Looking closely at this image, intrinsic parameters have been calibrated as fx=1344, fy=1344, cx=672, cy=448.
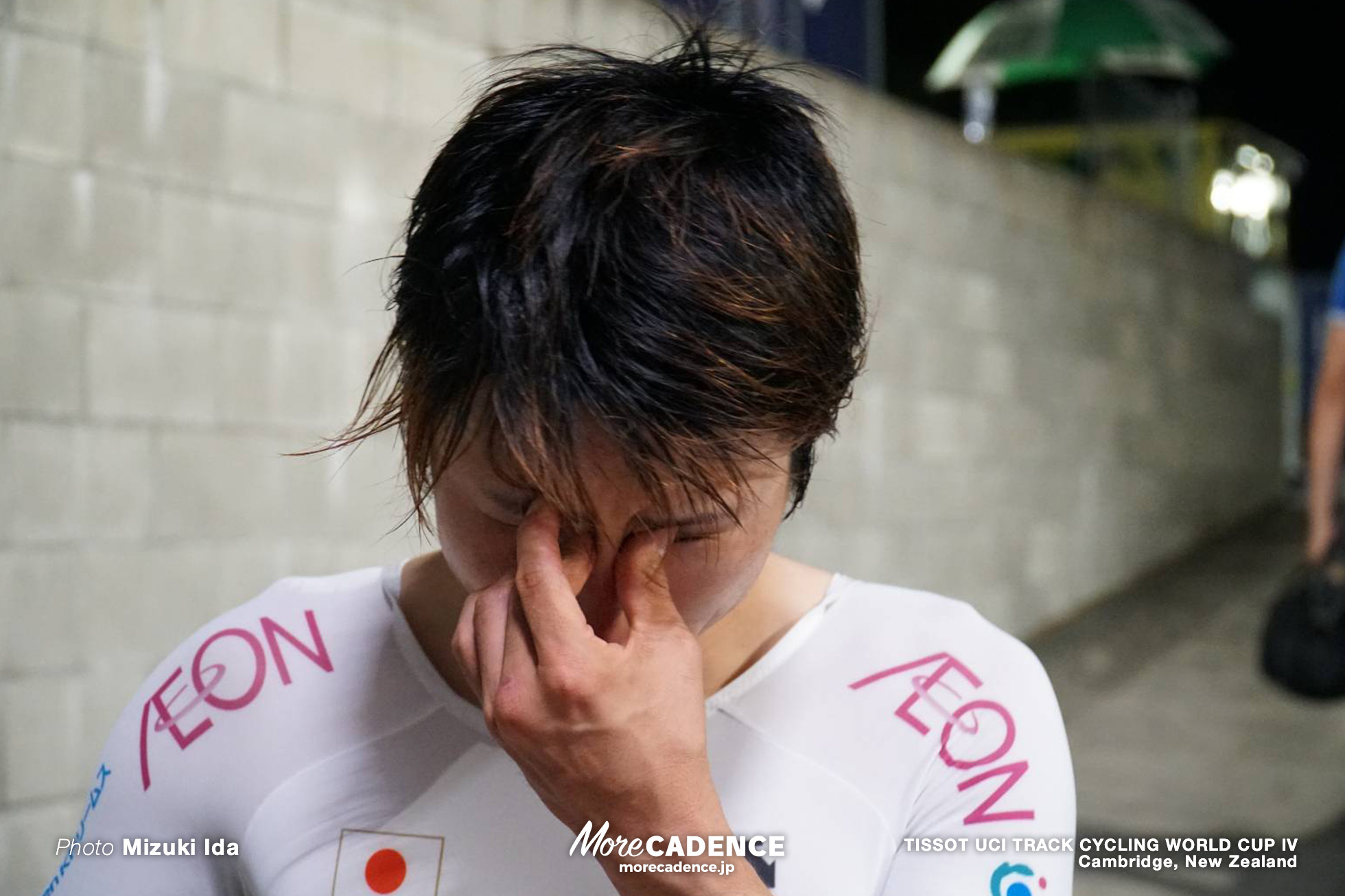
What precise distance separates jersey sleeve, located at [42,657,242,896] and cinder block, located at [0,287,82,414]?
1418mm

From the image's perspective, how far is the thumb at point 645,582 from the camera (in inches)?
34.0

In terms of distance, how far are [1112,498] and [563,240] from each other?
565 cm

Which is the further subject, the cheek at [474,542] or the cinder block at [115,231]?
the cinder block at [115,231]

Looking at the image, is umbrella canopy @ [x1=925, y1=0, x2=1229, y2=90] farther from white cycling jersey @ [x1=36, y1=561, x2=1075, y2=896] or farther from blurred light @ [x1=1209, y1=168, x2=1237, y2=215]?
white cycling jersey @ [x1=36, y1=561, x2=1075, y2=896]

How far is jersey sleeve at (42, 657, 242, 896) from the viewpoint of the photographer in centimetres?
102

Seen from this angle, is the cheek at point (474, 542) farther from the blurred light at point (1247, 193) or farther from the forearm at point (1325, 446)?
the blurred light at point (1247, 193)

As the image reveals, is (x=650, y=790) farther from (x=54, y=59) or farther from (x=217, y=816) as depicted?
(x=54, y=59)

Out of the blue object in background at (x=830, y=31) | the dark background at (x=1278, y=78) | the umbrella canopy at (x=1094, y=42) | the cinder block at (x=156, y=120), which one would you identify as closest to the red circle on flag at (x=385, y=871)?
the cinder block at (x=156, y=120)

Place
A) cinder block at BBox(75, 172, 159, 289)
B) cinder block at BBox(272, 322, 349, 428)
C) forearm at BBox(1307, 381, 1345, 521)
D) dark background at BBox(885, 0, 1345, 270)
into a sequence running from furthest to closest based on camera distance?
dark background at BBox(885, 0, 1345, 270), forearm at BBox(1307, 381, 1345, 521), cinder block at BBox(272, 322, 349, 428), cinder block at BBox(75, 172, 159, 289)

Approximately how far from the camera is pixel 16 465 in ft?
7.44

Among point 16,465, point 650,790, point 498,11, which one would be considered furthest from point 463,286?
point 498,11

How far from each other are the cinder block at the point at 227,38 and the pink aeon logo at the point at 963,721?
2.01 meters

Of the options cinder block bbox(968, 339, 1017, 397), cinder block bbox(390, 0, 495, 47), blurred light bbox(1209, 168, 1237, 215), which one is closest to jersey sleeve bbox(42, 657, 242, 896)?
cinder block bbox(390, 0, 495, 47)

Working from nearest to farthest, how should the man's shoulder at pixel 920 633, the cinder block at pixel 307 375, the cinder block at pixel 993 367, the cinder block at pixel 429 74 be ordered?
1. the man's shoulder at pixel 920 633
2. the cinder block at pixel 307 375
3. the cinder block at pixel 429 74
4. the cinder block at pixel 993 367
